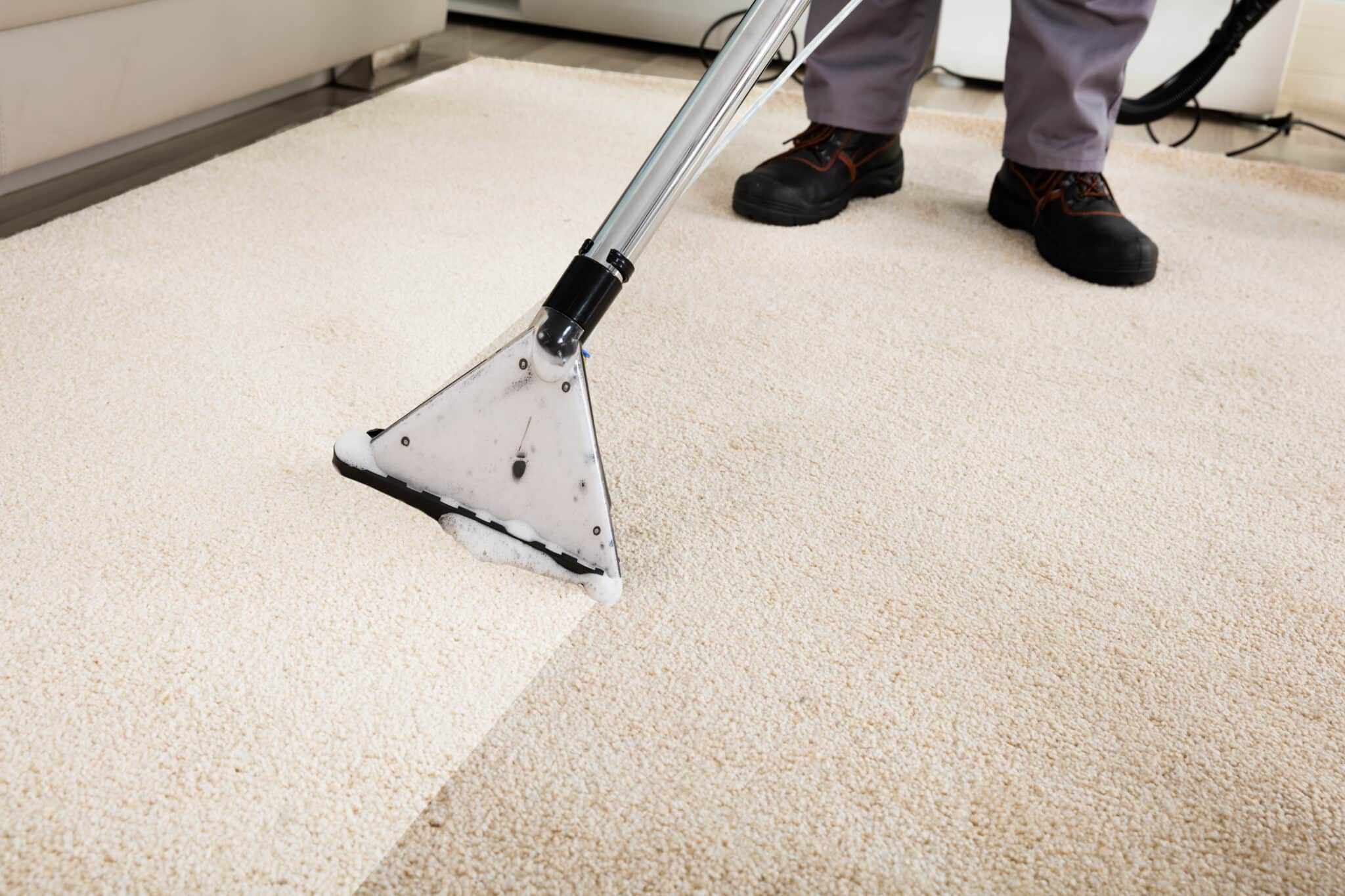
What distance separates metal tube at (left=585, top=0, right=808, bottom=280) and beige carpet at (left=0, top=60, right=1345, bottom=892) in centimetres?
19

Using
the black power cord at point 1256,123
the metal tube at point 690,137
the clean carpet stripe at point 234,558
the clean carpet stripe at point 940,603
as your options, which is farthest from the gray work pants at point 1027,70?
the metal tube at point 690,137

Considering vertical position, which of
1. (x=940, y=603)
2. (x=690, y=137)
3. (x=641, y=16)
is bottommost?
(x=940, y=603)

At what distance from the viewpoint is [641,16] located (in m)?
2.10

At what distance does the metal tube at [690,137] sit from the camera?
1.91 feet

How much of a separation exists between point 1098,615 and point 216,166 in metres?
1.10

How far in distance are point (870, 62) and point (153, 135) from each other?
90 centimetres

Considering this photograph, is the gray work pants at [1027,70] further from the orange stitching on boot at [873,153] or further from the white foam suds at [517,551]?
the white foam suds at [517,551]

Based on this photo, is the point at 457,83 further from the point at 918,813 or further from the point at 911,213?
the point at 918,813

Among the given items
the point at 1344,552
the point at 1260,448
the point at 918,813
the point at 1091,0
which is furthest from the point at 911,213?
the point at 918,813

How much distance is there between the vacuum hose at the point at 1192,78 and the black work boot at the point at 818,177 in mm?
479

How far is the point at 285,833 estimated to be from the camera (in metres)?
0.45

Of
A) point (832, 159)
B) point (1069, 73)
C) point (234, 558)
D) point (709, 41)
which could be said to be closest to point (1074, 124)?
point (1069, 73)

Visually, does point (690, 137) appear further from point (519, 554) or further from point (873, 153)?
point (873, 153)

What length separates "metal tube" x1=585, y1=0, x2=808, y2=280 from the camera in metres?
0.58
